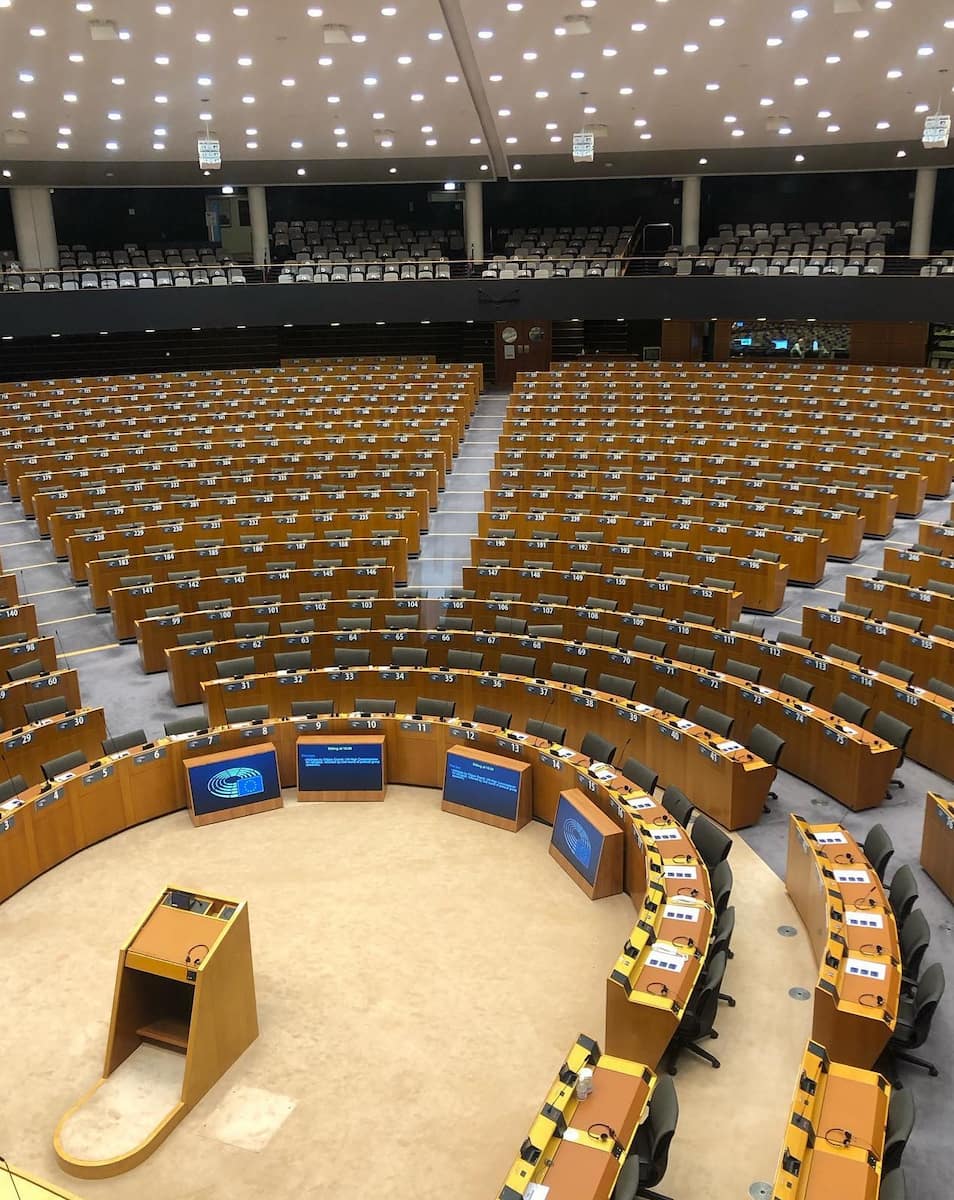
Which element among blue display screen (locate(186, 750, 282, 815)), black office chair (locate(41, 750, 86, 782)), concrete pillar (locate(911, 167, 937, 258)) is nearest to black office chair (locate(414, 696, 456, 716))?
blue display screen (locate(186, 750, 282, 815))

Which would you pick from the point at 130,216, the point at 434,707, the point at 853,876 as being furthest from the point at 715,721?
the point at 130,216

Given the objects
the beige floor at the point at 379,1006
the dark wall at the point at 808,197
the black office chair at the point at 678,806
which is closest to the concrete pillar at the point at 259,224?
the dark wall at the point at 808,197

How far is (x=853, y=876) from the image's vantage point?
22.6 feet

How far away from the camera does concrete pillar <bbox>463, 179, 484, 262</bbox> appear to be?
24.0 m

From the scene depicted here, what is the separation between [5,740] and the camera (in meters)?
9.60

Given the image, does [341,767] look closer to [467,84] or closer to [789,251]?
[467,84]

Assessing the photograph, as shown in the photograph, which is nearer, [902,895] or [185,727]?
[902,895]

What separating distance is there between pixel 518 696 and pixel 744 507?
568cm

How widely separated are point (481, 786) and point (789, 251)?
56.7ft

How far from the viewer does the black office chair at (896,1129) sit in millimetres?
4703

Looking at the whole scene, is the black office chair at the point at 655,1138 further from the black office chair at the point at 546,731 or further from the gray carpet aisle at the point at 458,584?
the black office chair at the point at 546,731

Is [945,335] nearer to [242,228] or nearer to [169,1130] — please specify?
[242,228]

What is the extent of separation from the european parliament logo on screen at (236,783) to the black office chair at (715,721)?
424 centimetres

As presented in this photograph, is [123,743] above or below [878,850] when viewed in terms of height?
below
